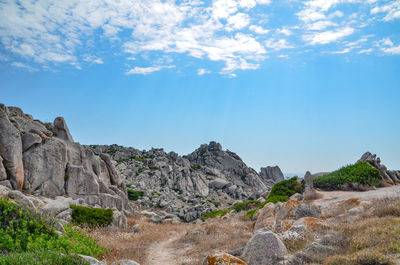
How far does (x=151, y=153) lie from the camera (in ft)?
238

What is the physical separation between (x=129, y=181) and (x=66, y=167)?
2586 cm

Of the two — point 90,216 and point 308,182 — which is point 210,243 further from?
point 308,182

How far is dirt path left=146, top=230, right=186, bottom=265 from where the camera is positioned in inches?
492

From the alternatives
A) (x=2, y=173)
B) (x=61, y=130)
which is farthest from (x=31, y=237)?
(x=61, y=130)

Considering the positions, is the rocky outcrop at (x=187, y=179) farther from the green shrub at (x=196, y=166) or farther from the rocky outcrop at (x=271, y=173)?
the rocky outcrop at (x=271, y=173)

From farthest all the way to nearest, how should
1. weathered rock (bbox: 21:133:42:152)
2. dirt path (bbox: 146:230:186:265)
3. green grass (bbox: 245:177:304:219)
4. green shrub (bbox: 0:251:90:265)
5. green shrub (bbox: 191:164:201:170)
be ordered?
green shrub (bbox: 191:164:201:170) → green grass (bbox: 245:177:304:219) → weathered rock (bbox: 21:133:42:152) → dirt path (bbox: 146:230:186:265) → green shrub (bbox: 0:251:90:265)

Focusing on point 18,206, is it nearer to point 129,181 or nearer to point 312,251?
point 312,251

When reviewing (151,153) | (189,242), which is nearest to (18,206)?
(189,242)

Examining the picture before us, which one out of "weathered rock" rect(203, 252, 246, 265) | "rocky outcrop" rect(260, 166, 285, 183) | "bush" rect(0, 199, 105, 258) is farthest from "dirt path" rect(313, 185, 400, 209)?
"rocky outcrop" rect(260, 166, 285, 183)

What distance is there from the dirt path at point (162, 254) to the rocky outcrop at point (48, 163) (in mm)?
10840

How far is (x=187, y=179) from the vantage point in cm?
5766

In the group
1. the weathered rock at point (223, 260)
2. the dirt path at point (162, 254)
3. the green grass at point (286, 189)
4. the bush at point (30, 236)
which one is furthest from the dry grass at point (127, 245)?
the green grass at point (286, 189)

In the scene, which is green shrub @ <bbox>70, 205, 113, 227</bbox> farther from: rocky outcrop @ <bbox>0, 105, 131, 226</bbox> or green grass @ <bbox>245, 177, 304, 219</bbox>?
green grass @ <bbox>245, 177, 304, 219</bbox>

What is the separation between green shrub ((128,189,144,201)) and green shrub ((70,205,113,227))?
76.2 ft
